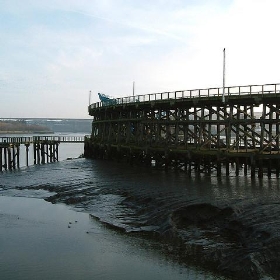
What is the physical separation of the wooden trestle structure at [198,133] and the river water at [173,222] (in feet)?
5.76

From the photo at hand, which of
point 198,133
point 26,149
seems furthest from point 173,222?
point 26,149

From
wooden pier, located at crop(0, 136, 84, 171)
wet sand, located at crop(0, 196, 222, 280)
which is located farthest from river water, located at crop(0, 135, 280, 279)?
wooden pier, located at crop(0, 136, 84, 171)

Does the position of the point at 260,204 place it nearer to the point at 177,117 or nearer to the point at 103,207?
the point at 103,207

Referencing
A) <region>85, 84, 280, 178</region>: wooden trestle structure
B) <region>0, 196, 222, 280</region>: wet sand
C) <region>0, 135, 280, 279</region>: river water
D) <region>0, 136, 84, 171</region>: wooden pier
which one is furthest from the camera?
<region>0, 136, 84, 171</region>: wooden pier

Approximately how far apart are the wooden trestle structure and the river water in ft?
5.76

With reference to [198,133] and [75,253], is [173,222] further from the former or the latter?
[198,133]

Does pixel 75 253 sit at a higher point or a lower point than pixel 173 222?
lower

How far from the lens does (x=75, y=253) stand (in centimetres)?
1459

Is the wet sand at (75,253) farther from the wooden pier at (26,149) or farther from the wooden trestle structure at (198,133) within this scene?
the wooden pier at (26,149)

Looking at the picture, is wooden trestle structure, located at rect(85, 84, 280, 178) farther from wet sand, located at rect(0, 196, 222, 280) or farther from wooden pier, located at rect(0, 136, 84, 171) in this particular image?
wet sand, located at rect(0, 196, 222, 280)

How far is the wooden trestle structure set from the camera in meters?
28.7

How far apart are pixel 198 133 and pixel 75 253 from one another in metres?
23.5

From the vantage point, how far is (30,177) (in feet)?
110

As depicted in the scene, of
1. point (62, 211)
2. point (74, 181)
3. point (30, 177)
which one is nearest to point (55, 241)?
point (62, 211)
